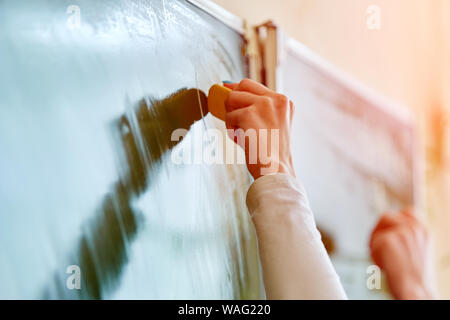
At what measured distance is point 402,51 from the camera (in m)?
1.36

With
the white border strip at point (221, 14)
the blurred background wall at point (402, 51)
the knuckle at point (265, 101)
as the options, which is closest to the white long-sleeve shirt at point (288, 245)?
the knuckle at point (265, 101)

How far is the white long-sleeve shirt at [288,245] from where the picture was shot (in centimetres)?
45

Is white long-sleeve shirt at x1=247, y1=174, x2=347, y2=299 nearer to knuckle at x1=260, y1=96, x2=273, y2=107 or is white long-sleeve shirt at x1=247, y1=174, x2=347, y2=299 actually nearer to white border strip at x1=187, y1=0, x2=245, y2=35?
knuckle at x1=260, y1=96, x2=273, y2=107

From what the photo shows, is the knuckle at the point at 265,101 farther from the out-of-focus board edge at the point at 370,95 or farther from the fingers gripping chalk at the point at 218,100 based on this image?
the out-of-focus board edge at the point at 370,95

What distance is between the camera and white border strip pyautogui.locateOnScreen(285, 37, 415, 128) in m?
0.91

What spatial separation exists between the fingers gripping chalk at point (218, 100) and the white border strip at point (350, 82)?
306mm

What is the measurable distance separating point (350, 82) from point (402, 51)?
433mm

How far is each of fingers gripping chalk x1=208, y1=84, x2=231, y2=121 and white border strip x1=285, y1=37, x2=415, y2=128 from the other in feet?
1.00

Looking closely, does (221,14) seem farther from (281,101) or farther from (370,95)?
(370,95)

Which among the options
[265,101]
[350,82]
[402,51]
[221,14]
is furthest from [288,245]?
[402,51]

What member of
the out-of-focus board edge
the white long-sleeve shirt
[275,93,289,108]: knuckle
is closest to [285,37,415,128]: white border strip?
the out-of-focus board edge

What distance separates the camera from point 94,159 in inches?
18.3
